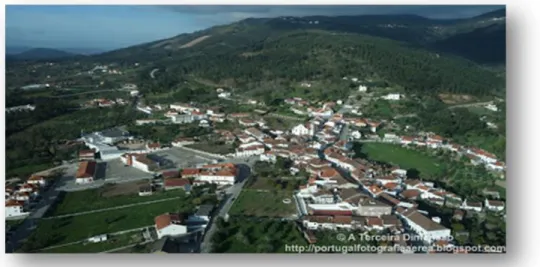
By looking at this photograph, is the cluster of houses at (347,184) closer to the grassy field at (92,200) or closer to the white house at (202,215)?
the white house at (202,215)

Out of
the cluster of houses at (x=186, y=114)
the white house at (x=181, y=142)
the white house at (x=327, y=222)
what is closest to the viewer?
the white house at (x=327, y=222)

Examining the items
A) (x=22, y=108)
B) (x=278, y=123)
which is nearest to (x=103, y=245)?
(x=22, y=108)

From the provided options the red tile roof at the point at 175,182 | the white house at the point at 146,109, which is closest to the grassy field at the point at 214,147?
the red tile roof at the point at 175,182

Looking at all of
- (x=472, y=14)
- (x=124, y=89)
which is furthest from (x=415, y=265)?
(x=124, y=89)

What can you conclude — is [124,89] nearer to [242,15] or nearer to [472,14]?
[242,15]

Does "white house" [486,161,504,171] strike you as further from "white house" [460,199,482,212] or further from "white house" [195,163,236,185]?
"white house" [195,163,236,185]

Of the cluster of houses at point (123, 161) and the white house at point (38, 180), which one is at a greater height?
the cluster of houses at point (123, 161)

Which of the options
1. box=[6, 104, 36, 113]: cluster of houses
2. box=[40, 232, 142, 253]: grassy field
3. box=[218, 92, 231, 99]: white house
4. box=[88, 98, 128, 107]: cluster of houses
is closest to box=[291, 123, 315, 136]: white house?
box=[218, 92, 231, 99]: white house
